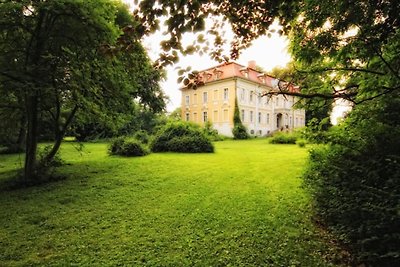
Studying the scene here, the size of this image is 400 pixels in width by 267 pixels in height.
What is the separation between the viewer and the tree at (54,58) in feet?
24.7

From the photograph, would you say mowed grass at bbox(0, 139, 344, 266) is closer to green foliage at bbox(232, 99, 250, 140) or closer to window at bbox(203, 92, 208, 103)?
green foliage at bbox(232, 99, 250, 140)

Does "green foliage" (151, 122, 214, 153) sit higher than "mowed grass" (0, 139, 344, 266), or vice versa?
"green foliage" (151, 122, 214, 153)

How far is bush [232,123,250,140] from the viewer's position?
3541 centimetres

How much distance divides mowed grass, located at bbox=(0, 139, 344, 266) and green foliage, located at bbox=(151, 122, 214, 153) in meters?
6.91

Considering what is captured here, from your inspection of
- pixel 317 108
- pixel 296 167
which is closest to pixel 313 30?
pixel 317 108

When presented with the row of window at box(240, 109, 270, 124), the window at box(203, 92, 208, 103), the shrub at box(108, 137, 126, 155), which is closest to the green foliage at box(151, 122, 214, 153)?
the shrub at box(108, 137, 126, 155)

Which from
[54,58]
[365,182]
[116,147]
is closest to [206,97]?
[116,147]

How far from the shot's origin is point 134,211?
628 cm

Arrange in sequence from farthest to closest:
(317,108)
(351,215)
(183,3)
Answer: (317,108) < (351,215) < (183,3)

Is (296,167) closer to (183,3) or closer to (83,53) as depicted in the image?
(83,53)

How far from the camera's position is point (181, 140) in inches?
665

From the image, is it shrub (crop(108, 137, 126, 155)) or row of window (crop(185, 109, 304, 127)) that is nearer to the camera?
shrub (crop(108, 137, 126, 155))

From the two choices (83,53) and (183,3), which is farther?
(83,53)

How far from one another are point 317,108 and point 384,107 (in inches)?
43.3
